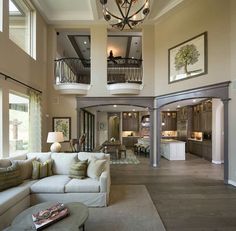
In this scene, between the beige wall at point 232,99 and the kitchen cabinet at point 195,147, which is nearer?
the beige wall at point 232,99

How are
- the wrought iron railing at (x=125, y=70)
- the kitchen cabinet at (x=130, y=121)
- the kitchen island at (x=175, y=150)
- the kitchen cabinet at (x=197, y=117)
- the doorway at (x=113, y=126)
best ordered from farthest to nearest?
the doorway at (x=113, y=126), the kitchen cabinet at (x=130, y=121), the kitchen cabinet at (x=197, y=117), the wrought iron railing at (x=125, y=70), the kitchen island at (x=175, y=150)

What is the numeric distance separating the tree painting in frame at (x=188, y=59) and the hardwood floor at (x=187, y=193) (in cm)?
331

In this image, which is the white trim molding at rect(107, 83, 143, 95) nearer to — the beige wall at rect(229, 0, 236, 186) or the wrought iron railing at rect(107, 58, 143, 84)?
the wrought iron railing at rect(107, 58, 143, 84)

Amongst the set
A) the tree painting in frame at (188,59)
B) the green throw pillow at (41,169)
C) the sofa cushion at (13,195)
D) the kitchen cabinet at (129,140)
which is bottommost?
the kitchen cabinet at (129,140)

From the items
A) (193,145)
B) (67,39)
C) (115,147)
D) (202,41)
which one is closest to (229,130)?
(202,41)

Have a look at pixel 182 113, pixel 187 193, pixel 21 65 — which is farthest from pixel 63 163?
pixel 182 113

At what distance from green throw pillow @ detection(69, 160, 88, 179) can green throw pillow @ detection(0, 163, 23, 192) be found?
3.41 ft

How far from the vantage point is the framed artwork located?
782 centimetres

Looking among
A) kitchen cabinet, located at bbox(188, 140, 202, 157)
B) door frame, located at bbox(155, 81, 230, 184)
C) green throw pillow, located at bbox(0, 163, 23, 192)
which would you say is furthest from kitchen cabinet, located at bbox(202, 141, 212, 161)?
green throw pillow, located at bbox(0, 163, 23, 192)

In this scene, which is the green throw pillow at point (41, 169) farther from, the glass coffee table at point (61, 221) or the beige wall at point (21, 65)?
the glass coffee table at point (61, 221)

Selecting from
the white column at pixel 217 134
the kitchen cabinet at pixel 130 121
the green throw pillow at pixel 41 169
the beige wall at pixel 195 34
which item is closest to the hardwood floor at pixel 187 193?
the white column at pixel 217 134

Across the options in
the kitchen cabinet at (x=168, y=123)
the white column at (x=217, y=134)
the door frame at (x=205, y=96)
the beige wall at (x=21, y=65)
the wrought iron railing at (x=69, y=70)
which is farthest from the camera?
the kitchen cabinet at (x=168, y=123)

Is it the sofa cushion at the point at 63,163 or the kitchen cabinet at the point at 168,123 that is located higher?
the kitchen cabinet at the point at 168,123

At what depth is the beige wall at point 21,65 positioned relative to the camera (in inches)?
178
